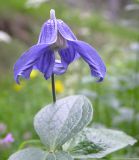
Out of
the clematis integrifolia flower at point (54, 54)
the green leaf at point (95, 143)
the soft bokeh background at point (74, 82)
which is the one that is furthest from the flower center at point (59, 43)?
the soft bokeh background at point (74, 82)

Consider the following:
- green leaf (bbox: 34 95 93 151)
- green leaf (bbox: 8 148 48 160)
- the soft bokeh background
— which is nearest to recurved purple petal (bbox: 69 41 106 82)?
green leaf (bbox: 34 95 93 151)

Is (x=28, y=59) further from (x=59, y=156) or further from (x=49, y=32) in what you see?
(x=59, y=156)

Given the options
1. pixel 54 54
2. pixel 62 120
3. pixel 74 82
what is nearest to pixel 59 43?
pixel 54 54

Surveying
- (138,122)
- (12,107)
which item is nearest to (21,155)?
(138,122)

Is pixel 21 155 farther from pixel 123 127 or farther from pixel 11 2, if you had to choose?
pixel 11 2

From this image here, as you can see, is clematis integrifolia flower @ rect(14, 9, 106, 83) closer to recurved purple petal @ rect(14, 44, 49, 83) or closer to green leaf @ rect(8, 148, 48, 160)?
recurved purple petal @ rect(14, 44, 49, 83)

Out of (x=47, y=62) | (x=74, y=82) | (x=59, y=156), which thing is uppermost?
(x=47, y=62)
